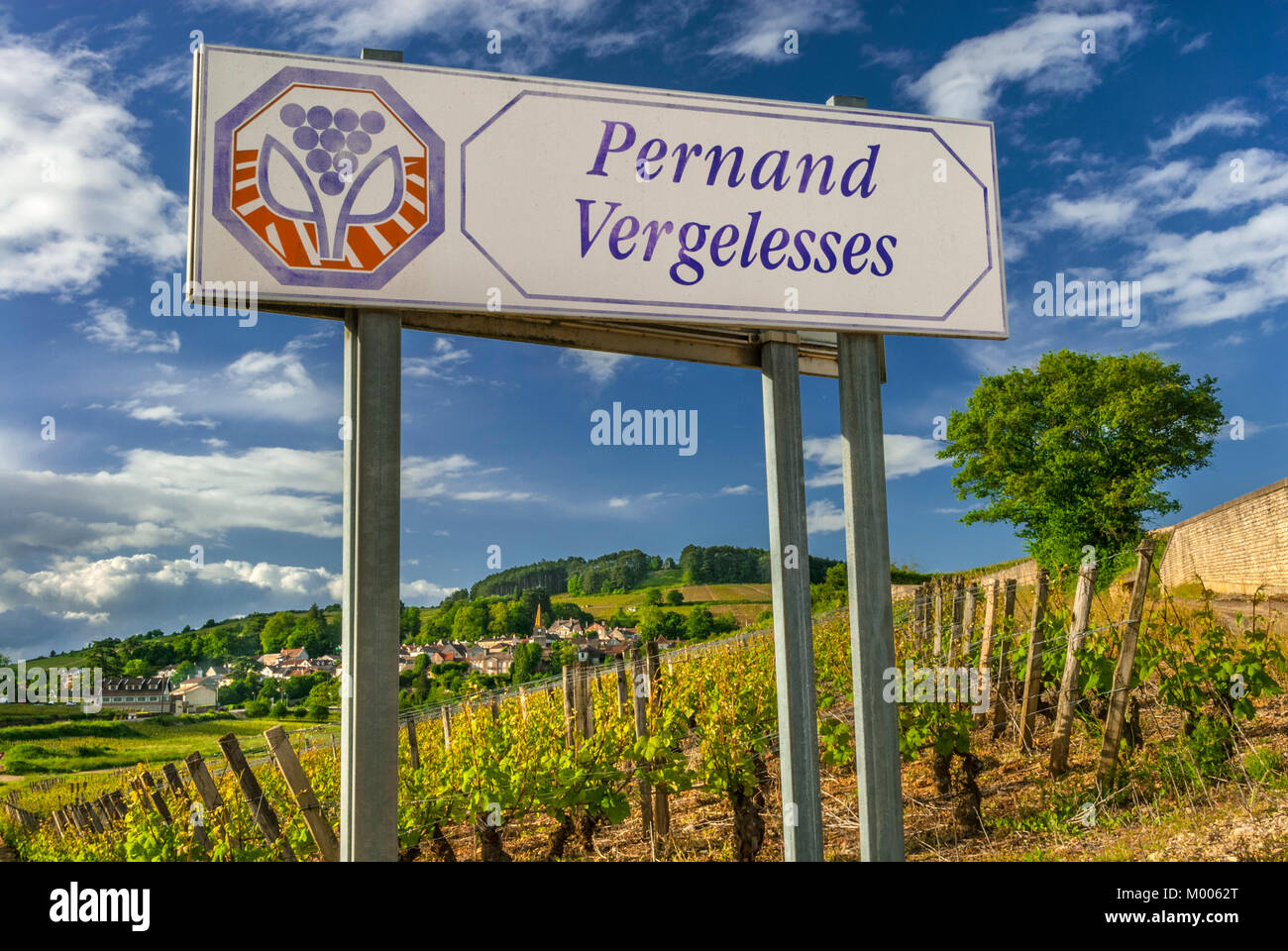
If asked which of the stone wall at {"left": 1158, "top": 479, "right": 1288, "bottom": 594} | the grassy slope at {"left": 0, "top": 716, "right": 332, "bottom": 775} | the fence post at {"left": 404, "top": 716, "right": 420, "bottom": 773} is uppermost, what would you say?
the stone wall at {"left": 1158, "top": 479, "right": 1288, "bottom": 594}

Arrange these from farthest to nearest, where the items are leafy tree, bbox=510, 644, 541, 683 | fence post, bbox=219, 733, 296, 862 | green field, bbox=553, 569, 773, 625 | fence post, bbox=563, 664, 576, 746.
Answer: green field, bbox=553, 569, 773, 625 < leafy tree, bbox=510, 644, 541, 683 < fence post, bbox=563, 664, 576, 746 < fence post, bbox=219, 733, 296, 862

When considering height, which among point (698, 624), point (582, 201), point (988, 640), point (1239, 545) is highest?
point (582, 201)

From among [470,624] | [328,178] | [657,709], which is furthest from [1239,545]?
[328,178]

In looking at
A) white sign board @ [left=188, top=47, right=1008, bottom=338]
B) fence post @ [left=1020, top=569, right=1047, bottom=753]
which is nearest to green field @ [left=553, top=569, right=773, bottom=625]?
fence post @ [left=1020, top=569, right=1047, bottom=753]

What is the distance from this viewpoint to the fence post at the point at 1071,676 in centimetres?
618

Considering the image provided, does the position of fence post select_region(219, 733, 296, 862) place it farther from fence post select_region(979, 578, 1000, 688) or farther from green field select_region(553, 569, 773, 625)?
fence post select_region(979, 578, 1000, 688)

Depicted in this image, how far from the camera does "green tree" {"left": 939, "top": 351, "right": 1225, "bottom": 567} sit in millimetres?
29047

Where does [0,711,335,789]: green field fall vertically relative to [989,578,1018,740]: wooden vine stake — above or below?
below

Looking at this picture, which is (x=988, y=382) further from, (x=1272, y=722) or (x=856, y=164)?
(x=856, y=164)

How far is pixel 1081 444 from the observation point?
1208 inches

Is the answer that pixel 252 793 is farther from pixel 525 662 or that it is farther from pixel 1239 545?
pixel 1239 545

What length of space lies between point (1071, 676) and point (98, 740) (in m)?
11.2
